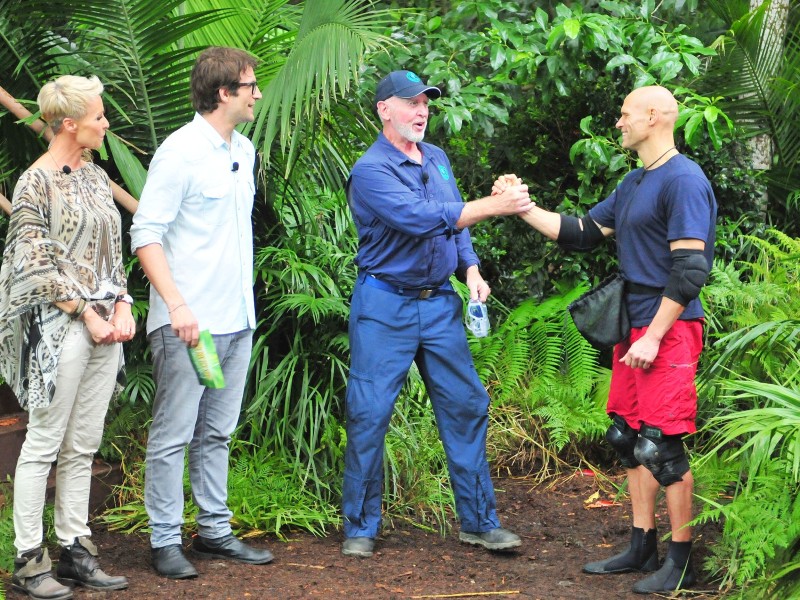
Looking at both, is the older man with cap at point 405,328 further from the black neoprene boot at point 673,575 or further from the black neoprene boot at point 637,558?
the black neoprene boot at point 673,575

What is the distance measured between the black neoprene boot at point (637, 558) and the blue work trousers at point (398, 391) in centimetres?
60

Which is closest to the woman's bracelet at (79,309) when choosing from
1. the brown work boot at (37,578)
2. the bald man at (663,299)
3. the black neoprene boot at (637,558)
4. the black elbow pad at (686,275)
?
Answer: the brown work boot at (37,578)

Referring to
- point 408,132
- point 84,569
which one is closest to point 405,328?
point 408,132

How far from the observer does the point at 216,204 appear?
4.42 meters

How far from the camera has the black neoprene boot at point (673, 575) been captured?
4.33 metres

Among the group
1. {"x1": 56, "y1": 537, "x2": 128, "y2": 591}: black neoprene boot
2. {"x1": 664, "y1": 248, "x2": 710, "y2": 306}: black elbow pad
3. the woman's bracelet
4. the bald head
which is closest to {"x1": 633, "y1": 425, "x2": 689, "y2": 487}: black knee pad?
{"x1": 664, "y1": 248, "x2": 710, "y2": 306}: black elbow pad

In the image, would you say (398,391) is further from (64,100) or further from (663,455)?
(64,100)

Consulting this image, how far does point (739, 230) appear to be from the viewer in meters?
7.20

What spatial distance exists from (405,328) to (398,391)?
1.04 feet

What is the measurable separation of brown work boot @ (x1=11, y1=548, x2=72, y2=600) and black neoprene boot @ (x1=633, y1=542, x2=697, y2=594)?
2.33 m

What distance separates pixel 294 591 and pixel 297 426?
1200 millimetres

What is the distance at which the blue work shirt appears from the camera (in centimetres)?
454

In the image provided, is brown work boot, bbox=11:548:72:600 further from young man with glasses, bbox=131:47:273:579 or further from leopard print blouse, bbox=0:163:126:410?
leopard print blouse, bbox=0:163:126:410

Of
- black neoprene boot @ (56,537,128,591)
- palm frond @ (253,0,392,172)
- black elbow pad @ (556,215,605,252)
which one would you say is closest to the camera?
black neoprene boot @ (56,537,128,591)
